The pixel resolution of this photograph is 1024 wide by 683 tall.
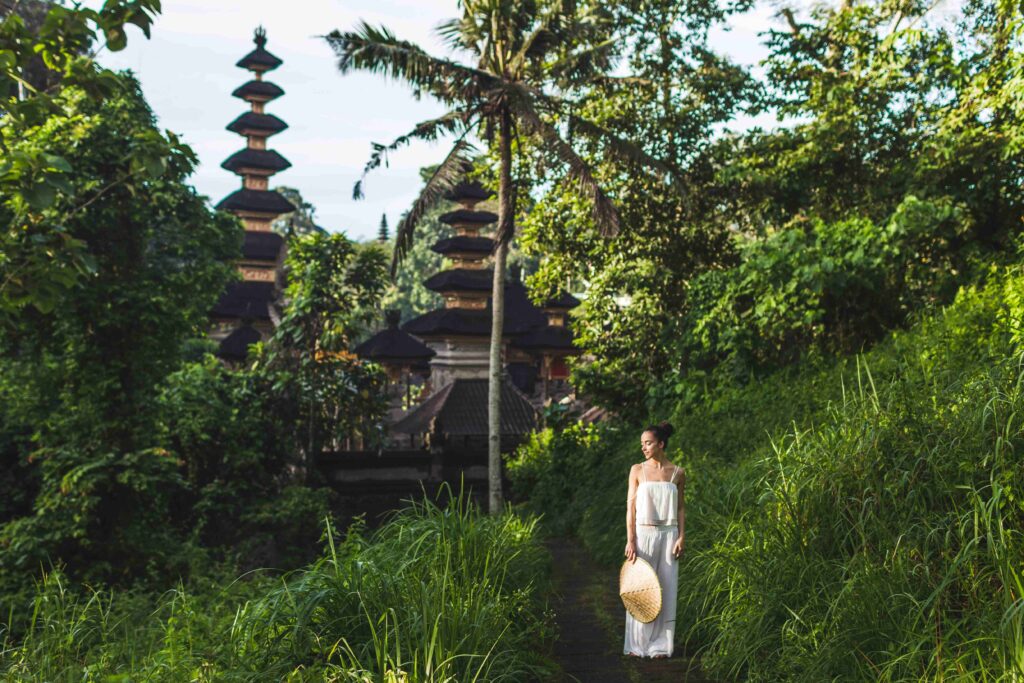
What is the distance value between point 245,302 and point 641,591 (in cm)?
3006

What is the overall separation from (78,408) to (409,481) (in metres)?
8.38

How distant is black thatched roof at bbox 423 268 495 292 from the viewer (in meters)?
28.0

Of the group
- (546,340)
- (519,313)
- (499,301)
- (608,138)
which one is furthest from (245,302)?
(608,138)

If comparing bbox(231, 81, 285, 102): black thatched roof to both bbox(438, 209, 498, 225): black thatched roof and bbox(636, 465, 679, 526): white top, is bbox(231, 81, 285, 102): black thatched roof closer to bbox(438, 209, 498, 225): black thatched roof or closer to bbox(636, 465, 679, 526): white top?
bbox(438, 209, 498, 225): black thatched roof

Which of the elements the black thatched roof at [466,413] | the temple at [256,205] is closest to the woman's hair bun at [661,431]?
the black thatched roof at [466,413]

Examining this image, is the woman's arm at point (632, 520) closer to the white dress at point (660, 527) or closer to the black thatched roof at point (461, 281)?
the white dress at point (660, 527)

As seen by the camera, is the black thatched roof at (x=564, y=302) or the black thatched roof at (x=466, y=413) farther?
the black thatched roof at (x=564, y=302)

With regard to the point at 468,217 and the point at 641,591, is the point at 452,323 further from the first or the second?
the point at 641,591

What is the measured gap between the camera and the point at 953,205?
39.7 ft

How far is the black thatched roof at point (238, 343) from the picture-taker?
28.6m

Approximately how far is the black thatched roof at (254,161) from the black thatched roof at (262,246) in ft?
10.1

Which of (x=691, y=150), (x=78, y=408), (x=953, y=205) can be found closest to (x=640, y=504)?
(x=953, y=205)

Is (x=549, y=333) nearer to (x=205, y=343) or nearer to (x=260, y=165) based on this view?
(x=205, y=343)

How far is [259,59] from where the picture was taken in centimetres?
4038
